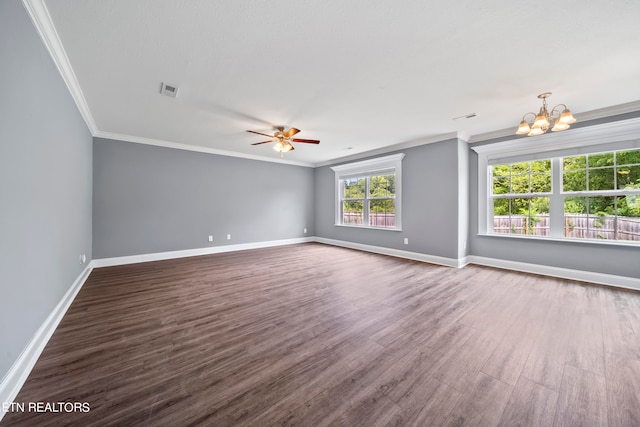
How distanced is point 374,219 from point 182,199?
4.52 m

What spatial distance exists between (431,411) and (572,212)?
4.38m

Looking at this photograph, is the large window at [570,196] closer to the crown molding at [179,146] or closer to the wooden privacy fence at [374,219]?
the wooden privacy fence at [374,219]

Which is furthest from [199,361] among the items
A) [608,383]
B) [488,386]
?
[608,383]

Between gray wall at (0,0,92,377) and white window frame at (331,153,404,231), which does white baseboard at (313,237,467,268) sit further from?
gray wall at (0,0,92,377)

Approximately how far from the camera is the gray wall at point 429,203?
450 centimetres

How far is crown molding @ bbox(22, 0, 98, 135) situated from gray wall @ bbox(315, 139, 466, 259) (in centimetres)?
521

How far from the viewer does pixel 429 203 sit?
4859 mm

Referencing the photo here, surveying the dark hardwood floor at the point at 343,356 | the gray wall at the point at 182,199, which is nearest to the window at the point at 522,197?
the dark hardwood floor at the point at 343,356

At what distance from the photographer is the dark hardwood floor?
1314mm

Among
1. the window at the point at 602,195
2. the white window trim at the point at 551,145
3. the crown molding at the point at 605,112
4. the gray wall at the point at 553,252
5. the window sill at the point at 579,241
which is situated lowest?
the gray wall at the point at 553,252

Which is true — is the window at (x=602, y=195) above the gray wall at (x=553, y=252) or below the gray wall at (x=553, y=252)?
above

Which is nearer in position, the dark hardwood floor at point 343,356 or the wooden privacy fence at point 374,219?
the dark hardwood floor at point 343,356

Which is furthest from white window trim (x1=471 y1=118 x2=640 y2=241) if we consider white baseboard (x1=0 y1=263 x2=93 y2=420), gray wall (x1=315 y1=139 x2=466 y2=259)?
white baseboard (x1=0 y1=263 x2=93 y2=420)

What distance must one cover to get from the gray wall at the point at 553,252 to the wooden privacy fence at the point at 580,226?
211 millimetres
